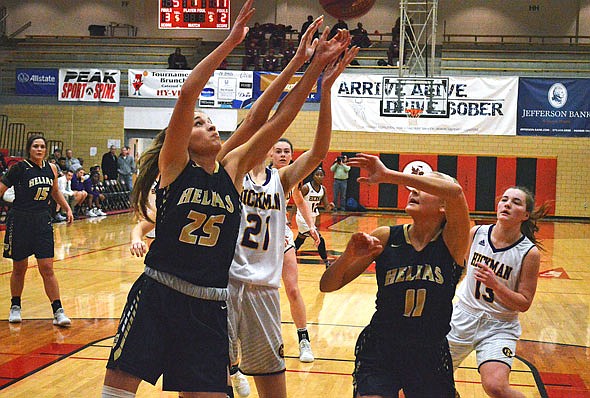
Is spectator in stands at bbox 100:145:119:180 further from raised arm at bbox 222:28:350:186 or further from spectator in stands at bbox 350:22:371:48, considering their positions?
raised arm at bbox 222:28:350:186

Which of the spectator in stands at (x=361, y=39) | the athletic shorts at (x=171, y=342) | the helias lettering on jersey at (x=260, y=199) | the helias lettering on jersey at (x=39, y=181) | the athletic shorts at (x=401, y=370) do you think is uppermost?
the spectator in stands at (x=361, y=39)

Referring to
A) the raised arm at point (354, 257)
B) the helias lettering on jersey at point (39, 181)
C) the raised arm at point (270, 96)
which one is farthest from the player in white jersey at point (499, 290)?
the helias lettering on jersey at point (39, 181)

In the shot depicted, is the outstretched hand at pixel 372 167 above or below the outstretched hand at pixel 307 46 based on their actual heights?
below

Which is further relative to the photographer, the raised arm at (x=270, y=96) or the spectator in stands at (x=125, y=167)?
the spectator in stands at (x=125, y=167)

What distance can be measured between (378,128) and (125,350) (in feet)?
61.7

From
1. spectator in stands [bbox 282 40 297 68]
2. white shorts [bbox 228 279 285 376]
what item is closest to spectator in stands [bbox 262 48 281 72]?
spectator in stands [bbox 282 40 297 68]

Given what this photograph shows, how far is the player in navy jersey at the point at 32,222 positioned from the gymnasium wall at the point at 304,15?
19.4 metres

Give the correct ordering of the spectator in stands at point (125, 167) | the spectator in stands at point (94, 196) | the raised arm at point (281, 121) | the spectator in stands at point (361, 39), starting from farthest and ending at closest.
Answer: the spectator in stands at point (361, 39)
the spectator in stands at point (125, 167)
the spectator in stands at point (94, 196)
the raised arm at point (281, 121)

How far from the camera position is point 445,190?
3309 mm

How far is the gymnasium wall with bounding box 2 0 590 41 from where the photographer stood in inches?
1024

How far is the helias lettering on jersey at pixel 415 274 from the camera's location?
3453 mm

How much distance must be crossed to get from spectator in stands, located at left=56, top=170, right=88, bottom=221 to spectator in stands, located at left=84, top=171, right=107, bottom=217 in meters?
0.49

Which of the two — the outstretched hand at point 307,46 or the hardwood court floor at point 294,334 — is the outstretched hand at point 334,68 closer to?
the outstretched hand at point 307,46

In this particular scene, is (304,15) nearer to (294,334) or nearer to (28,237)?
(28,237)
